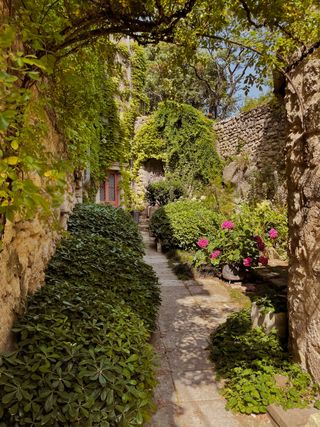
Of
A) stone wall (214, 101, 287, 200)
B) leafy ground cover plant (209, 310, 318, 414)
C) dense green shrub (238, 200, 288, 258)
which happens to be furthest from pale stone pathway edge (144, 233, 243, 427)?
stone wall (214, 101, 287, 200)

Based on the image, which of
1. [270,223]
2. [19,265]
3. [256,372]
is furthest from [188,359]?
[270,223]

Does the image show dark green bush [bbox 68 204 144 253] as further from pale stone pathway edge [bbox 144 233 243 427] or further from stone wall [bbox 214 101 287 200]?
stone wall [bbox 214 101 287 200]

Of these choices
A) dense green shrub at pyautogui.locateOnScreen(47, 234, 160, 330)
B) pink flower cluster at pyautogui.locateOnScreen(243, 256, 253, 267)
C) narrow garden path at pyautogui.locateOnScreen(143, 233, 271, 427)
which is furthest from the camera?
pink flower cluster at pyautogui.locateOnScreen(243, 256, 253, 267)

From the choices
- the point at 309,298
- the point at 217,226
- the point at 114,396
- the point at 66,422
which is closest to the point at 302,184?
the point at 309,298

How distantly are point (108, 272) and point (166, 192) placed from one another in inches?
315

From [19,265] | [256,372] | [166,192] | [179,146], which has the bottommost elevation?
[256,372]

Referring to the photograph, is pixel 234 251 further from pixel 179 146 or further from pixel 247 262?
pixel 179 146

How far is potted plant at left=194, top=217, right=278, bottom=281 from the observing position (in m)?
5.01

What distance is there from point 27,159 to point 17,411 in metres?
1.13

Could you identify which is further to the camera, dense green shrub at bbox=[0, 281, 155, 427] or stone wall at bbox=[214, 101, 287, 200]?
stone wall at bbox=[214, 101, 287, 200]

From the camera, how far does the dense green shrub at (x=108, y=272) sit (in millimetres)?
2803

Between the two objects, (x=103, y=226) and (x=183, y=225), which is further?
(x=183, y=225)

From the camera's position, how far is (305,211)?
7.90 ft

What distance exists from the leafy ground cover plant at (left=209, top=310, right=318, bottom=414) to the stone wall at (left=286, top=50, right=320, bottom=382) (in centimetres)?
14
